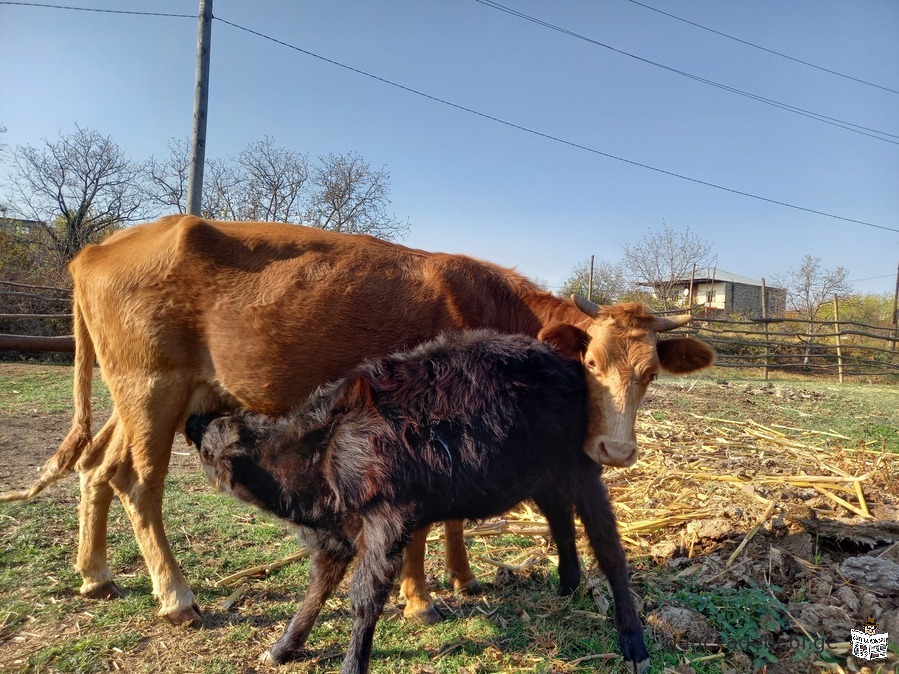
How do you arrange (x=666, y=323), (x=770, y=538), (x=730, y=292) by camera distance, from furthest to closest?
(x=730, y=292)
(x=770, y=538)
(x=666, y=323)

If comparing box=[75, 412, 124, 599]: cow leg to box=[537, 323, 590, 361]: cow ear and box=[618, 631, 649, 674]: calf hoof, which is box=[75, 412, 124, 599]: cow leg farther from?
box=[618, 631, 649, 674]: calf hoof

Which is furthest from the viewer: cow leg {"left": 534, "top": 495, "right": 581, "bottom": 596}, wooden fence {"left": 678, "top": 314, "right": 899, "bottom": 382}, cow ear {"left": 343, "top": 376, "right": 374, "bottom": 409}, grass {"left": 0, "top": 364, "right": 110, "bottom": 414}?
wooden fence {"left": 678, "top": 314, "right": 899, "bottom": 382}

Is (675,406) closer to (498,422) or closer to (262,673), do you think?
(498,422)

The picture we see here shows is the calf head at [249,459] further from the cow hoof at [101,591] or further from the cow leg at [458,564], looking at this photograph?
the cow leg at [458,564]

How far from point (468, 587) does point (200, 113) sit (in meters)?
8.23

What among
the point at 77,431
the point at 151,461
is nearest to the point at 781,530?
the point at 151,461

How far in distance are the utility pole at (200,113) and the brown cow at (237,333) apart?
5.27 m

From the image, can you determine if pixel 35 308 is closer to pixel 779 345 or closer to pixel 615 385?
pixel 615 385

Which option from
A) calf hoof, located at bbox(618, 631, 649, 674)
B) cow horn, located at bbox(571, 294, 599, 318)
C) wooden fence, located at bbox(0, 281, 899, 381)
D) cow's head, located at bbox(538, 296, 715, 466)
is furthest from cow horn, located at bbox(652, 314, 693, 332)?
wooden fence, located at bbox(0, 281, 899, 381)

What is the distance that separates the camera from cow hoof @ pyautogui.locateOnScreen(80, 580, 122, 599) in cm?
340

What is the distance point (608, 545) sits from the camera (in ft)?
10.4

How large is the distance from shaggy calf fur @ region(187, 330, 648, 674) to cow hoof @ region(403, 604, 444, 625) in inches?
24.7

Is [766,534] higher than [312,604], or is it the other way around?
[766,534]

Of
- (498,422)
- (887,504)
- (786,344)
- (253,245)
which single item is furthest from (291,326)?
(786,344)
